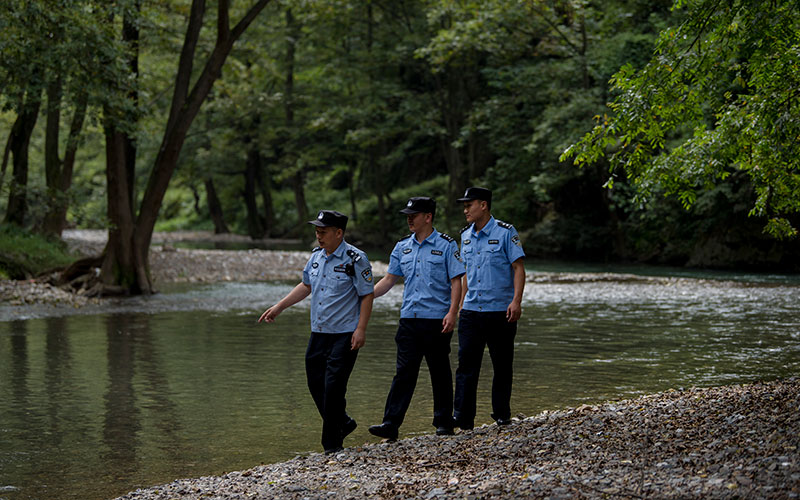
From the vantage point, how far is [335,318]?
700 centimetres

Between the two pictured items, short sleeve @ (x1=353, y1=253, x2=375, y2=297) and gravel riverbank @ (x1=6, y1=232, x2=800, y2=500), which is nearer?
gravel riverbank @ (x1=6, y1=232, x2=800, y2=500)

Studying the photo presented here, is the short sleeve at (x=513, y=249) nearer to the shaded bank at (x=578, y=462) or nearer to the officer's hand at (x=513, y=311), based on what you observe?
the officer's hand at (x=513, y=311)

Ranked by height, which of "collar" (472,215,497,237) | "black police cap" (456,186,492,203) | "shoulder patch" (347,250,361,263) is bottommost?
"shoulder patch" (347,250,361,263)

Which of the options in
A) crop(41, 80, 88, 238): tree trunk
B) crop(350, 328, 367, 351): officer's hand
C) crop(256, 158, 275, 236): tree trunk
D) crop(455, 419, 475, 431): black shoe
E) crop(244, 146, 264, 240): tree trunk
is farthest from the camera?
crop(256, 158, 275, 236): tree trunk

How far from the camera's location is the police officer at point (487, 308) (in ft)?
24.5

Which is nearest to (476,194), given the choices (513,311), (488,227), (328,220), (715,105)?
(488,227)

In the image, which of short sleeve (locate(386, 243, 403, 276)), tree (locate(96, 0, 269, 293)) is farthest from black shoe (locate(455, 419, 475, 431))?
tree (locate(96, 0, 269, 293))

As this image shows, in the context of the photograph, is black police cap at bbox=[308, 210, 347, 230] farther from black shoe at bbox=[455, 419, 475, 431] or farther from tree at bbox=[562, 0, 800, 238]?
Answer: tree at bbox=[562, 0, 800, 238]

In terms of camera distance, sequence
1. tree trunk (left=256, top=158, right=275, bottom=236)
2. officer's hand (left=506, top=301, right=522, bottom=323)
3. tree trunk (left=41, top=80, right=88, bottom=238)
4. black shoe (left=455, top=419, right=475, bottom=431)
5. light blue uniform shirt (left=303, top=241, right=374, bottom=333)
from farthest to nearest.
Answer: tree trunk (left=256, top=158, right=275, bottom=236) → tree trunk (left=41, top=80, right=88, bottom=238) → black shoe (left=455, top=419, right=475, bottom=431) → officer's hand (left=506, top=301, right=522, bottom=323) → light blue uniform shirt (left=303, top=241, right=374, bottom=333)

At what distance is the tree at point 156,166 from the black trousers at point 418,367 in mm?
13582

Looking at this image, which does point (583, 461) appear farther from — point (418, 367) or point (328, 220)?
point (328, 220)

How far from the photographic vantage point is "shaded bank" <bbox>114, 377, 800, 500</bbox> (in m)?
5.13

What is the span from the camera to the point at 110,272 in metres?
20.5

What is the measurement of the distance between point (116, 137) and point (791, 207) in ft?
48.2
